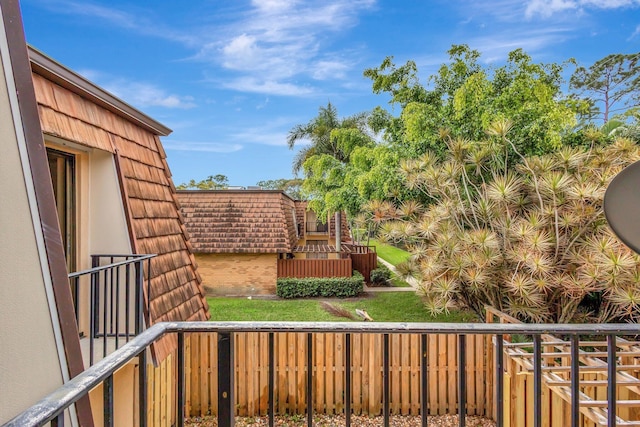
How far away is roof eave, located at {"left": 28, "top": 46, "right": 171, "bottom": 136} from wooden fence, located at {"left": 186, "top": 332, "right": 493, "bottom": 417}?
126 inches

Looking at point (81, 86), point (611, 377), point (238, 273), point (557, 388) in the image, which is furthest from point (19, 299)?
point (238, 273)

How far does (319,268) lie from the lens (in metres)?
12.8

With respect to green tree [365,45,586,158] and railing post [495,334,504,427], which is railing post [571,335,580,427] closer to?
railing post [495,334,504,427]

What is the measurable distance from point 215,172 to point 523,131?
3932 cm

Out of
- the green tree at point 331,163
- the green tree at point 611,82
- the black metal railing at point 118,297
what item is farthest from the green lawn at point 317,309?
the green tree at point 611,82

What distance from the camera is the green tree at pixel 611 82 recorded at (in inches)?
754

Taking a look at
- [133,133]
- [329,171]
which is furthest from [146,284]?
[329,171]

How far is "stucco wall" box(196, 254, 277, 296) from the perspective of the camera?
12.9 m

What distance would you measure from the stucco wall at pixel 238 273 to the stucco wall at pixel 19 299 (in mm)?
10938

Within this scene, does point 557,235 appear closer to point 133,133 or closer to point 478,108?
point 478,108


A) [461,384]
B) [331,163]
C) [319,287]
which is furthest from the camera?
[331,163]

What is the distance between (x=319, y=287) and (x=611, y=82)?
21223mm

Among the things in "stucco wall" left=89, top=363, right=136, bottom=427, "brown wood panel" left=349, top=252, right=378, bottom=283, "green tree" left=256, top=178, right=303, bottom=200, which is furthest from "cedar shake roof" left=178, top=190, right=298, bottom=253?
"green tree" left=256, top=178, right=303, bottom=200

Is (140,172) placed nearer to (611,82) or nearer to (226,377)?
(226,377)
